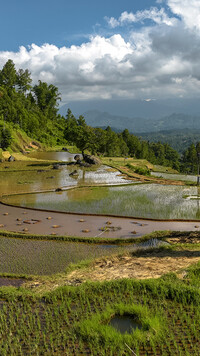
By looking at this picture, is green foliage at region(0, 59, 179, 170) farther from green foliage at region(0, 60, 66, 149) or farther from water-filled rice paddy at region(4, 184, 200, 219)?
water-filled rice paddy at region(4, 184, 200, 219)

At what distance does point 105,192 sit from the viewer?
1051 inches

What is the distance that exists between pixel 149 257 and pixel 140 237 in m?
2.73

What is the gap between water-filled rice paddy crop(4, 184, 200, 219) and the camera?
66.0 feet

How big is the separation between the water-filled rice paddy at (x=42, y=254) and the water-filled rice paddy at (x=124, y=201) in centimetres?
605

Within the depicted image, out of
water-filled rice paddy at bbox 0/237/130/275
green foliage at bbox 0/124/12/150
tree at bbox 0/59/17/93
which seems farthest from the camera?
tree at bbox 0/59/17/93

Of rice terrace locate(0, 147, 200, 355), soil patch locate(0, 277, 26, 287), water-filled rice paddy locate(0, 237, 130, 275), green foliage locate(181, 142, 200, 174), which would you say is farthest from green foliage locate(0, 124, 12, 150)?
green foliage locate(181, 142, 200, 174)

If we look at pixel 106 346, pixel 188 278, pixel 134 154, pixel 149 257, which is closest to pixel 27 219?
pixel 149 257

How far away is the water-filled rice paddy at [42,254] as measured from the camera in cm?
1155

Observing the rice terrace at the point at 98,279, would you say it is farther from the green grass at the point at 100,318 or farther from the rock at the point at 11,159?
the rock at the point at 11,159

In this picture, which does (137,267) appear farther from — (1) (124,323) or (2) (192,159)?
(2) (192,159)

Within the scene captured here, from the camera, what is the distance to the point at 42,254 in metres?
13.0

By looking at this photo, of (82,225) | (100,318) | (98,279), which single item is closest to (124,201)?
(82,225)

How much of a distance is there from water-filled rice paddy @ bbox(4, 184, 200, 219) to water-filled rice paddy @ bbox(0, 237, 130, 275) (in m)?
6.05

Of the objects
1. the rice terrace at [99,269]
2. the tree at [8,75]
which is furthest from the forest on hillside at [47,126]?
the rice terrace at [99,269]
